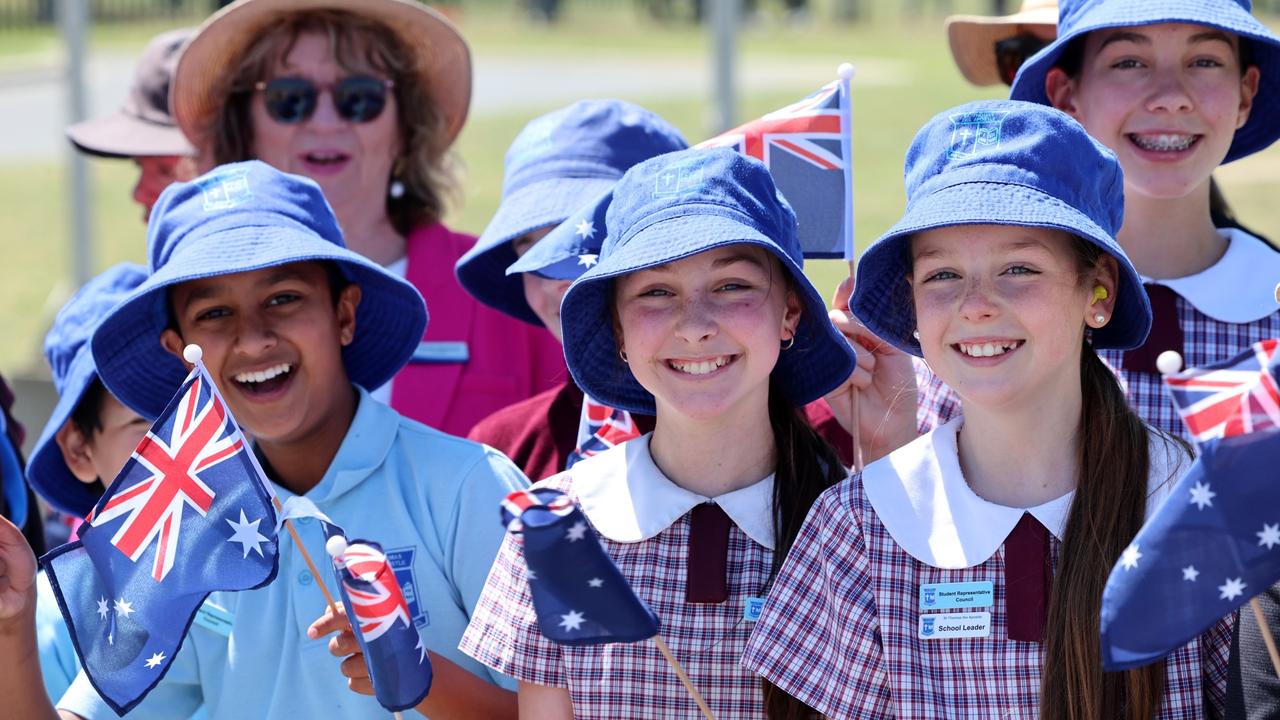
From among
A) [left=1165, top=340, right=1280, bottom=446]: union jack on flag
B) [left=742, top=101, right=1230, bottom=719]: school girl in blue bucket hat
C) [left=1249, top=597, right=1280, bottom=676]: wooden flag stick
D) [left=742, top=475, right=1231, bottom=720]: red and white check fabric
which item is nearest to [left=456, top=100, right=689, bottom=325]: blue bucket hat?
[left=742, top=101, right=1230, bottom=719]: school girl in blue bucket hat

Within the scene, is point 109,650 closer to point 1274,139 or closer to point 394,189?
point 394,189

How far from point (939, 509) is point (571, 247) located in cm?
122

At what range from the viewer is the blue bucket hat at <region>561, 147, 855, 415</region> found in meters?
2.98

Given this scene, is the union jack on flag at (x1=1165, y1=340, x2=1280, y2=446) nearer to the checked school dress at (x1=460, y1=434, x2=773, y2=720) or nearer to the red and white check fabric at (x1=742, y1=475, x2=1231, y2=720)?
the red and white check fabric at (x1=742, y1=475, x2=1231, y2=720)

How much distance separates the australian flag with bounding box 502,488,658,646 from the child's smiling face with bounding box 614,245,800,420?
49cm

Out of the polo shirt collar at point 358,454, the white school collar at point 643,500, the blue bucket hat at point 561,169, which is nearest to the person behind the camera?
the white school collar at point 643,500

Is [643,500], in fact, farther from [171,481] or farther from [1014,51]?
[1014,51]

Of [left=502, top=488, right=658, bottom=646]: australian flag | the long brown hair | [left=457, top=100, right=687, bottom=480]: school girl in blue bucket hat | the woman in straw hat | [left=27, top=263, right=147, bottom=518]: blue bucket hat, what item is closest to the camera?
[left=502, top=488, right=658, bottom=646]: australian flag

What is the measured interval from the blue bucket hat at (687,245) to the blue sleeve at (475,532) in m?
0.28

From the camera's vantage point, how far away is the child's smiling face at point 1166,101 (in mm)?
3574

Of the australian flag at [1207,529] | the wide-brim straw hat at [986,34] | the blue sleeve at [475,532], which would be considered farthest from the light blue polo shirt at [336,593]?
the wide-brim straw hat at [986,34]

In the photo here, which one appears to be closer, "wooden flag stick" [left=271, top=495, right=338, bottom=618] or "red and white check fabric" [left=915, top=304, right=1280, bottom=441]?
"wooden flag stick" [left=271, top=495, right=338, bottom=618]

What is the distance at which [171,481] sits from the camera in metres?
3.04

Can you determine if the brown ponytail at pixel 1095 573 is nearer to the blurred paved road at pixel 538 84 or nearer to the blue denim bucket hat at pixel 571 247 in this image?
the blue denim bucket hat at pixel 571 247
